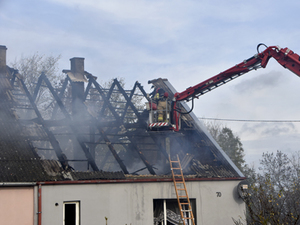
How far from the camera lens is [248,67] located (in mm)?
13172

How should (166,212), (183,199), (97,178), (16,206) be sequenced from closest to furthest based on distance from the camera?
(16,206) < (97,178) < (166,212) < (183,199)

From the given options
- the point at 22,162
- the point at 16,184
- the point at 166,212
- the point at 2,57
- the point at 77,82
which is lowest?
the point at 166,212

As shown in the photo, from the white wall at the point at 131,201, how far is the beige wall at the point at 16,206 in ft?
1.26

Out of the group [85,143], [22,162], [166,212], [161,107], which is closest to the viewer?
[22,162]

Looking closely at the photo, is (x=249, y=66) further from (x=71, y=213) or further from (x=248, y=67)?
(x=71, y=213)

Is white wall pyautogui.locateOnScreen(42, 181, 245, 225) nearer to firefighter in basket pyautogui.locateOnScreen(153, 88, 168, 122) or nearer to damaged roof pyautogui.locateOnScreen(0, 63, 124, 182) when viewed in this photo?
damaged roof pyautogui.locateOnScreen(0, 63, 124, 182)

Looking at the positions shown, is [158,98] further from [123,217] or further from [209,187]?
[123,217]

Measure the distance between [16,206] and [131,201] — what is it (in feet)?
12.1

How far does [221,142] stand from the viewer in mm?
36000

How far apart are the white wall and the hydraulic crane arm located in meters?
2.94

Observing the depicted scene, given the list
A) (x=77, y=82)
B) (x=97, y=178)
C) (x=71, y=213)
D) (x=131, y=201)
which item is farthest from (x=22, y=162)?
(x=77, y=82)

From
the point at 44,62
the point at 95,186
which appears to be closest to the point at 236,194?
the point at 95,186

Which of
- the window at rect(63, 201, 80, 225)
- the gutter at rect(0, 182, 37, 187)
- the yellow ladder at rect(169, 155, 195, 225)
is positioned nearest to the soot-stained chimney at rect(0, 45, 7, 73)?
the gutter at rect(0, 182, 37, 187)

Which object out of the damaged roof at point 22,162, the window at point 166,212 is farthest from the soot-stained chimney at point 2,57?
the window at point 166,212
